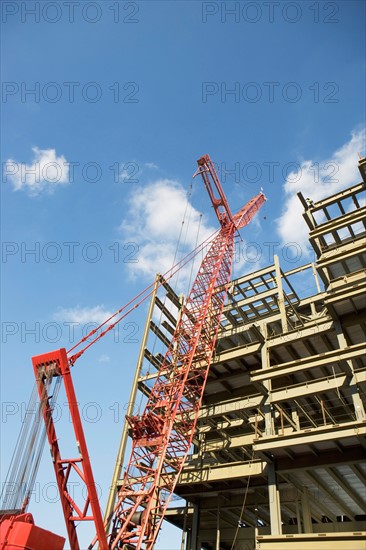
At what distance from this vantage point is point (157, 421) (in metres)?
30.9

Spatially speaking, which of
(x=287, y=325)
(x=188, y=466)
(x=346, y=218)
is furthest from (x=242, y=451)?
(x=346, y=218)

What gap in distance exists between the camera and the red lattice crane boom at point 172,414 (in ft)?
88.1

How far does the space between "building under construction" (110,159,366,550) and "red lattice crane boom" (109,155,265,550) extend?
4.07 ft

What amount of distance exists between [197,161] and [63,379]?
1205 inches

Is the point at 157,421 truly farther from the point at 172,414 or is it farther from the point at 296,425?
the point at 296,425

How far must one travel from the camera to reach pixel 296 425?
2170cm

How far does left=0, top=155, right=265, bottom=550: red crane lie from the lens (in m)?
22.0

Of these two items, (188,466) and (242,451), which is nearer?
(188,466)

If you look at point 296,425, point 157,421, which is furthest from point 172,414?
point 296,425

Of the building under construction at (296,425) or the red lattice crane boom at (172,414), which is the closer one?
the building under construction at (296,425)

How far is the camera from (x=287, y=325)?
29.1 m

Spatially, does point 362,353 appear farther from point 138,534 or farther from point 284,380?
point 138,534

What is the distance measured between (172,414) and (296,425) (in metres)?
11.2

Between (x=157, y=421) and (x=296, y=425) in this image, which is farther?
(x=157, y=421)
